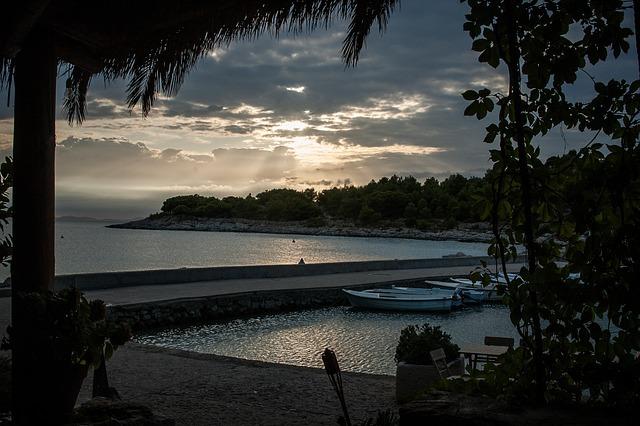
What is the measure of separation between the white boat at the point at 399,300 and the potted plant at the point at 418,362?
14.0 metres

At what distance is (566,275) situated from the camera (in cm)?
336

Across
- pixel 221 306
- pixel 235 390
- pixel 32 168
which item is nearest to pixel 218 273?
pixel 221 306

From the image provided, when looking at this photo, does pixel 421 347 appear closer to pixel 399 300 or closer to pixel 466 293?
pixel 399 300

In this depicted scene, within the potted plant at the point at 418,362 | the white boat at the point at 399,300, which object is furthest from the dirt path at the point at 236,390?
the white boat at the point at 399,300

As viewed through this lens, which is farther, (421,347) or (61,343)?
(421,347)

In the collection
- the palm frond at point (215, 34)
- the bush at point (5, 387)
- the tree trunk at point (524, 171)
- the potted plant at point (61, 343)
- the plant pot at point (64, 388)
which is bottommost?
the bush at point (5, 387)

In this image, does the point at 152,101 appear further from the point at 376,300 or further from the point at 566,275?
the point at 376,300

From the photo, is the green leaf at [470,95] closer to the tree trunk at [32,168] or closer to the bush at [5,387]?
the tree trunk at [32,168]

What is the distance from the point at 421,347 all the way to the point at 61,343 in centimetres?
477

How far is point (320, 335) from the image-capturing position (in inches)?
746

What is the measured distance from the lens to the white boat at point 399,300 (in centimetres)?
2231

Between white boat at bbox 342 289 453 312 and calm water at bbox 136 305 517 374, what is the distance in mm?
303

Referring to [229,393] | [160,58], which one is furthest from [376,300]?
[160,58]

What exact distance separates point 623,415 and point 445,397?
2.95 ft
